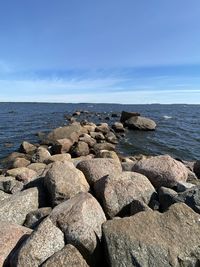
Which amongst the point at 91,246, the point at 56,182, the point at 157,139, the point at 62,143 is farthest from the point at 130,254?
the point at 157,139

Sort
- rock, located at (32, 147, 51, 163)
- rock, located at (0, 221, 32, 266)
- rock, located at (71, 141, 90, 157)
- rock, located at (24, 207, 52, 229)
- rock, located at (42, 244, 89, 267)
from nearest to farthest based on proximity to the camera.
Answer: rock, located at (42, 244, 89, 267)
rock, located at (0, 221, 32, 266)
rock, located at (24, 207, 52, 229)
rock, located at (32, 147, 51, 163)
rock, located at (71, 141, 90, 157)

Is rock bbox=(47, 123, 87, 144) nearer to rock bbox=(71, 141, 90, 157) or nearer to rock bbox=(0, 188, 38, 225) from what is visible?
rock bbox=(71, 141, 90, 157)

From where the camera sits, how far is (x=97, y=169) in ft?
30.5

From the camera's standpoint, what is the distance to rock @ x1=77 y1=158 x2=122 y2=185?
29.9 feet

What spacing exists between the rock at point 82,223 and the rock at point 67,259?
0.39 m

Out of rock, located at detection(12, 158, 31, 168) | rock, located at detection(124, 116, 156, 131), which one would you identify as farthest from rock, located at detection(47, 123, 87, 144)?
rock, located at detection(124, 116, 156, 131)

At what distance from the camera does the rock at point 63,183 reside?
7941 mm

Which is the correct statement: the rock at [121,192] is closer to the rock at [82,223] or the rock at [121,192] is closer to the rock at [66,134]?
the rock at [82,223]

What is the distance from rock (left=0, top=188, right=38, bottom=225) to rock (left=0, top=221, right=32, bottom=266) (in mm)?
951

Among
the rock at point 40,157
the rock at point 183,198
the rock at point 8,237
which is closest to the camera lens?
the rock at point 8,237

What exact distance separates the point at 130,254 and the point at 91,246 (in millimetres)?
816

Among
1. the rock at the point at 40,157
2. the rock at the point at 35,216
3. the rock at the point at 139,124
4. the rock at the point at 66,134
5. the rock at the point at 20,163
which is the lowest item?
the rock at the point at 139,124

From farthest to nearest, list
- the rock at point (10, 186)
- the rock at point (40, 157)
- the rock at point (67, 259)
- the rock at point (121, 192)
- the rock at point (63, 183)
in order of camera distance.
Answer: the rock at point (40, 157)
the rock at point (10, 186)
the rock at point (63, 183)
the rock at point (121, 192)
the rock at point (67, 259)

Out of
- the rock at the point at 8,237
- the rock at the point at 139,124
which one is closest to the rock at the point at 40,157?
the rock at the point at 8,237
